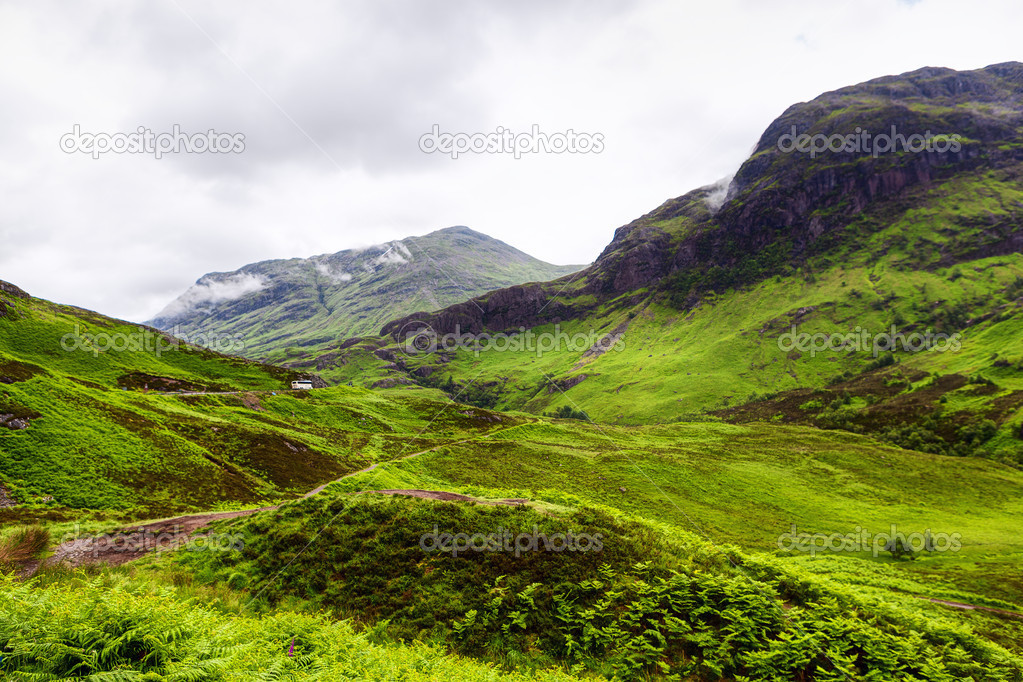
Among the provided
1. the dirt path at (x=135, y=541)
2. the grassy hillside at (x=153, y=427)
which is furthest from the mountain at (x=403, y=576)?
the grassy hillside at (x=153, y=427)

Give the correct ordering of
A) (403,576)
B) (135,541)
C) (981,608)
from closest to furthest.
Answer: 1. (403,576)
2. (135,541)
3. (981,608)

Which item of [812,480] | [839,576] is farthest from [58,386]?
[812,480]

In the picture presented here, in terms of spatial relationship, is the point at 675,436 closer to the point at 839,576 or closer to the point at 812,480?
the point at 812,480

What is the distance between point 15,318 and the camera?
69.1 meters

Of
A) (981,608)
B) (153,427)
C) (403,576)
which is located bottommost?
(981,608)

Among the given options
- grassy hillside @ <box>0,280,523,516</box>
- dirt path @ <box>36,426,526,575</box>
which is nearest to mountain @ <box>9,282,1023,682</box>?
dirt path @ <box>36,426,526,575</box>

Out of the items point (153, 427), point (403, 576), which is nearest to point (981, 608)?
point (403, 576)

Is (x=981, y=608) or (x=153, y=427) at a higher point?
(x=153, y=427)

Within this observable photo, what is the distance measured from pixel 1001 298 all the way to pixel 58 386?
30274 cm

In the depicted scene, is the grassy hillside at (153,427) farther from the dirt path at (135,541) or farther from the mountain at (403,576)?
the dirt path at (135,541)

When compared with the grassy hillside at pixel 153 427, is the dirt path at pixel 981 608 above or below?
below

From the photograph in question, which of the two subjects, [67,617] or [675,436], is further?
[675,436]

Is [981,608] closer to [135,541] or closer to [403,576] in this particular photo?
[403,576]

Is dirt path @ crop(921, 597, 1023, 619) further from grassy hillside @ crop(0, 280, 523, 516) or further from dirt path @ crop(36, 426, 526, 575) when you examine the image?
grassy hillside @ crop(0, 280, 523, 516)
